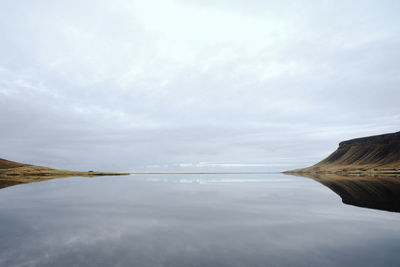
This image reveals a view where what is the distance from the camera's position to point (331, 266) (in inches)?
381

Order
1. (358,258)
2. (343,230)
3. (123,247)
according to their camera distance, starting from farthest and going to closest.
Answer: (343,230), (123,247), (358,258)

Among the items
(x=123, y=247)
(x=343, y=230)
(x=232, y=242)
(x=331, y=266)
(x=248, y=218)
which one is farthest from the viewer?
(x=248, y=218)

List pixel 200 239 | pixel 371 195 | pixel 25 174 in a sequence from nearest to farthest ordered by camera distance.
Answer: pixel 200 239 < pixel 371 195 < pixel 25 174

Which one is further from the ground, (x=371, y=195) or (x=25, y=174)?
(x=25, y=174)

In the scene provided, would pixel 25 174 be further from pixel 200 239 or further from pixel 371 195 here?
pixel 371 195

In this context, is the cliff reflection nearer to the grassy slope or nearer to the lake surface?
the lake surface

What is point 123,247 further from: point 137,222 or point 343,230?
point 343,230

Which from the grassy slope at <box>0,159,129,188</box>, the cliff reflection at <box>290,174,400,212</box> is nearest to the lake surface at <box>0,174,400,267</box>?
the cliff reflection at <box>290,174,400,212</box>

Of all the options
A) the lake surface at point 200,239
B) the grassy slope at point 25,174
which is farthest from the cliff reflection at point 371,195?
the grassy slope at point 25,174

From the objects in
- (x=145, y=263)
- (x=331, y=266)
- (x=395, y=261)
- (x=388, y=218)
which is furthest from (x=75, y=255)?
(x=388, y=218)

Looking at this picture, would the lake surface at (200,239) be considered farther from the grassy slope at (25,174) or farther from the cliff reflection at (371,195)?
the grassy slope at (25,174)

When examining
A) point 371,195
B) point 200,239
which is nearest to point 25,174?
point 200,239

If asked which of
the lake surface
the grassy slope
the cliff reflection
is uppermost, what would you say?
the grassy slope

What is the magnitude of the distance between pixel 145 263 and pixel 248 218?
1155 centimetres
